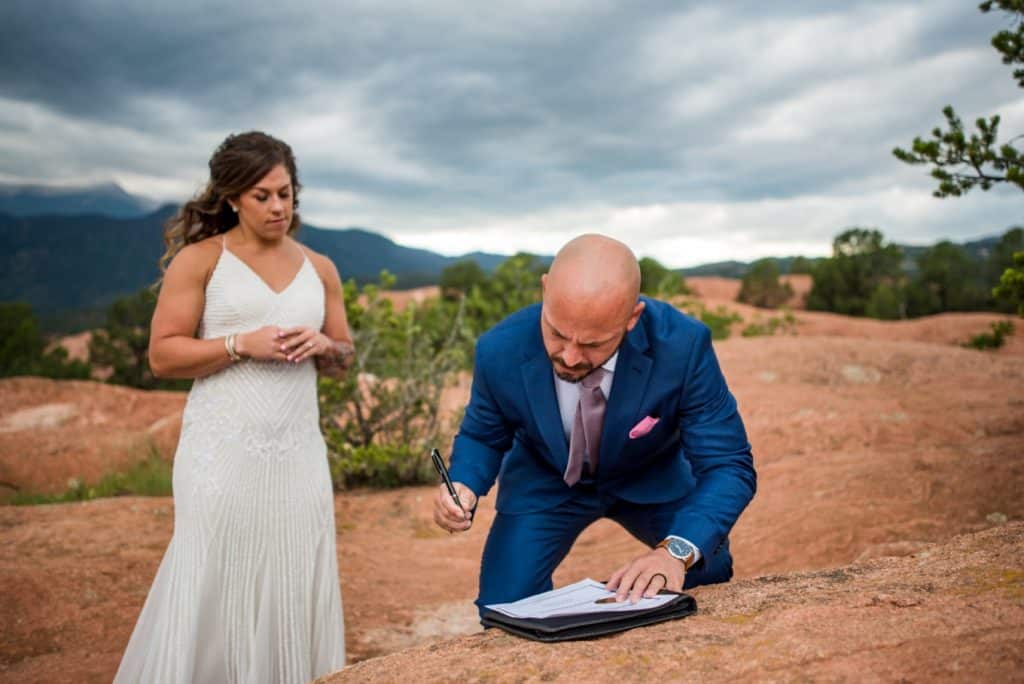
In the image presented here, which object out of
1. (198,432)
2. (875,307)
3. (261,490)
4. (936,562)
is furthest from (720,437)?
(875,307)

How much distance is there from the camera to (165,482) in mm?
7312

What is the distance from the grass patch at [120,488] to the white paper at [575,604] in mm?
5677

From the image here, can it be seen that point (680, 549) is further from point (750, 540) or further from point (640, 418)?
point (750, 540)

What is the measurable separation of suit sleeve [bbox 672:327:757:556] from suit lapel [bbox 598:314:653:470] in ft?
0.52

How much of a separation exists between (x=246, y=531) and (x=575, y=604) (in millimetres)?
1568

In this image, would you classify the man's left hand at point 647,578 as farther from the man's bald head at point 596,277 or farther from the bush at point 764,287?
the bush at point 764,287

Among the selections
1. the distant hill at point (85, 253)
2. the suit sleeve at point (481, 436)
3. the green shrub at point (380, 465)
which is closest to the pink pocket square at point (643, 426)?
the suit sleeve at point (481, 436)

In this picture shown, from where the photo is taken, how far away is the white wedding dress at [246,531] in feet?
10.2

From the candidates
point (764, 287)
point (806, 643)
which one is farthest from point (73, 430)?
point (764, 287)

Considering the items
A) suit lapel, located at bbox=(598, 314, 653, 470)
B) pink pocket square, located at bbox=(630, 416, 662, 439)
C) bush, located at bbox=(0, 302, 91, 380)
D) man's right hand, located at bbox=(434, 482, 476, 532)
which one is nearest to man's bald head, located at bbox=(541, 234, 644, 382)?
suit lapel, located at bbox=(598, 314, 653, 470)

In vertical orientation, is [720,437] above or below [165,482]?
above

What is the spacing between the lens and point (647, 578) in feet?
7.56

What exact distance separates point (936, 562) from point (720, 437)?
2.41 feet

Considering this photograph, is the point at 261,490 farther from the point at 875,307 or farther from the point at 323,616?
the point at 875,307
